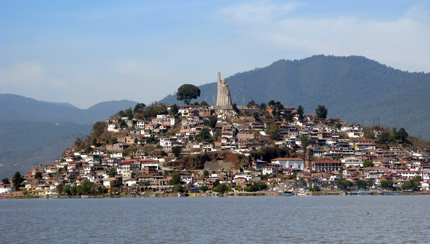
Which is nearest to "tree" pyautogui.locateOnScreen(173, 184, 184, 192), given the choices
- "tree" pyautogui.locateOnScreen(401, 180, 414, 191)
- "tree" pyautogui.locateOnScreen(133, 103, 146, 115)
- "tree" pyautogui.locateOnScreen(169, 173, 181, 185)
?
"tree" pyautogui.locateOnScreen(169, 173, 181, 185)

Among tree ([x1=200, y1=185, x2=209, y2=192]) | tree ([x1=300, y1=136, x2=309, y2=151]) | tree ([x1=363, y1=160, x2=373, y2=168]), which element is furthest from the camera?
tree ([x1=300, y1=136, x2=309, y2=151])

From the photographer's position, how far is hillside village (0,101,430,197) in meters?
118

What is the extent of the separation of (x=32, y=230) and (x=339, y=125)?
367ft

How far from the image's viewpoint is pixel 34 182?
423 ft

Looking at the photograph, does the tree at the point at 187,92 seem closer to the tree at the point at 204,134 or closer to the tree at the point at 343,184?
the tree at the point at 204,134

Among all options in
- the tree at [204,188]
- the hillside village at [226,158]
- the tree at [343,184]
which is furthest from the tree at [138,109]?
the tree at [343,184]

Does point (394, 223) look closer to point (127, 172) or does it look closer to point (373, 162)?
point (127, 172)

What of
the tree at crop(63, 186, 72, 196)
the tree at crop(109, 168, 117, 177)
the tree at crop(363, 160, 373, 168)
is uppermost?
the tree at crop(363, 160, 373, 168)

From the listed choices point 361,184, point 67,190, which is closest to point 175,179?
point 67,190

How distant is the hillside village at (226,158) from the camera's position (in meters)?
118

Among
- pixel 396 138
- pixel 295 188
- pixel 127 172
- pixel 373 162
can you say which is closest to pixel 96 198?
pixel 127 172

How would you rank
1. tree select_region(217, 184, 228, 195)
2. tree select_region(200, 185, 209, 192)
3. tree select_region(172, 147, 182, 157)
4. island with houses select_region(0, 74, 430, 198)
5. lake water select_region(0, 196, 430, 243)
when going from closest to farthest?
1. lake water select_region(0, 196, 430, 243)
2. tree select_region(217, 184, 228, 195)
3. tree select_region(200, 185, 209, 192)
4. island with houses select_region(0, 74, 430, 198)
5. tree select_region(172, 147, 182, 157)

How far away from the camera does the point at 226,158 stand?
121875mm

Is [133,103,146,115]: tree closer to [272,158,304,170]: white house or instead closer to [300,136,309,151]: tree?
[300,136,309,151]: tree
